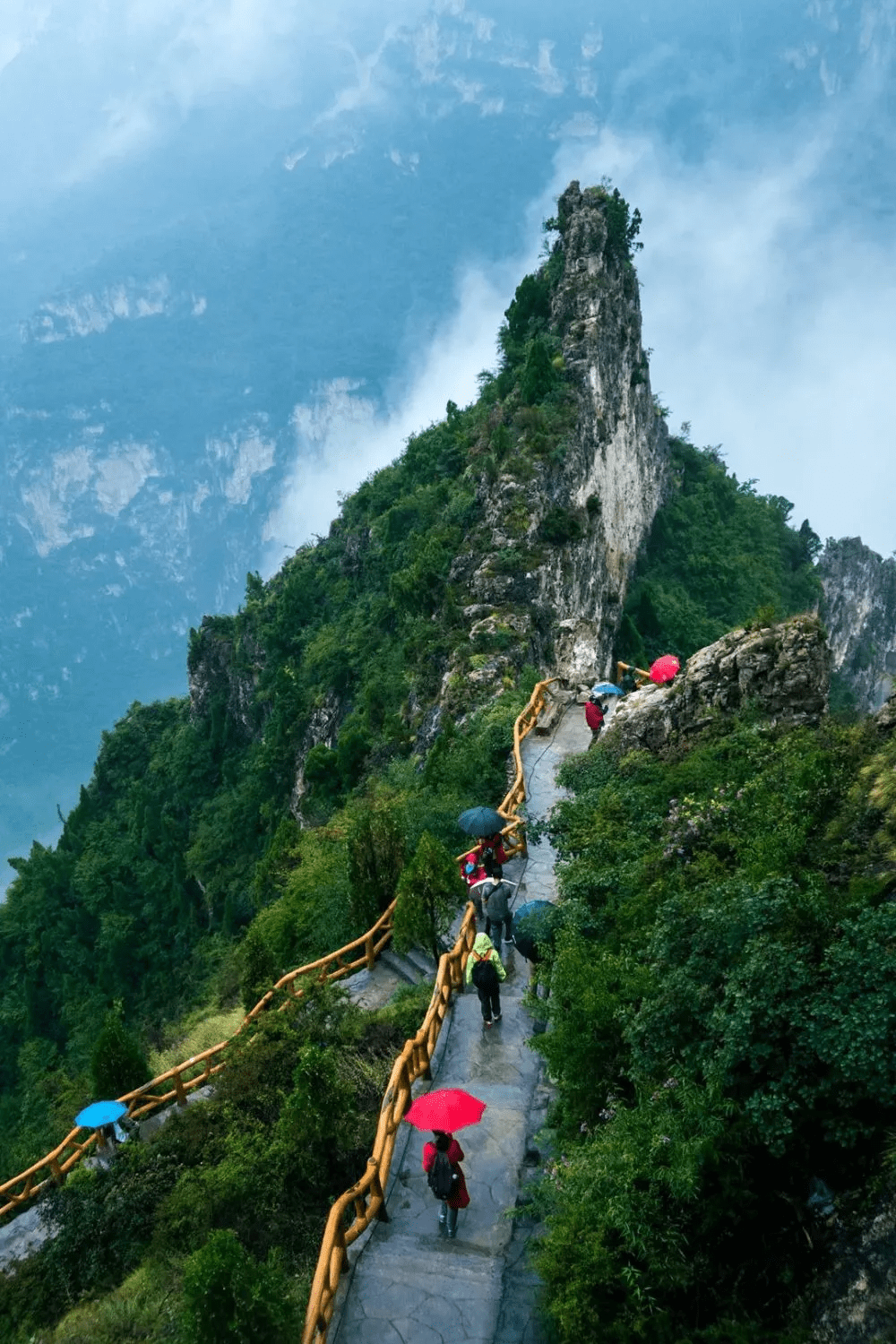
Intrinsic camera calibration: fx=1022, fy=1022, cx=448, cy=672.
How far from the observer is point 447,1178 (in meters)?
8.59

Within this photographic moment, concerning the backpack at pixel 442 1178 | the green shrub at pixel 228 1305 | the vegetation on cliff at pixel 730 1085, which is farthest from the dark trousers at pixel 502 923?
the green shrub at pixel 228 1305

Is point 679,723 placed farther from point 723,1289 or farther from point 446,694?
point 446,694

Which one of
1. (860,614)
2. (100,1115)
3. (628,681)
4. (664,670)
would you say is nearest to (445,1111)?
(100,1115)

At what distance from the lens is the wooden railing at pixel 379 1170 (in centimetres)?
757

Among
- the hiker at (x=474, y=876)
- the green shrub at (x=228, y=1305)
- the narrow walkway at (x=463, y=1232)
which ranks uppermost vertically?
the hiker at (x=474, y=876)

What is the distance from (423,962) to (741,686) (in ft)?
20.8

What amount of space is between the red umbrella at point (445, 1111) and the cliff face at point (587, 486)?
20.6m

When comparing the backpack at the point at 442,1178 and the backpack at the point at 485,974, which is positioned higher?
the backpack at the point at 485,974

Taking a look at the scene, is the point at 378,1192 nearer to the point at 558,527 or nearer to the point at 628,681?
the point at 628,681

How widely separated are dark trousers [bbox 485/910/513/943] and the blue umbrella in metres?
5.01

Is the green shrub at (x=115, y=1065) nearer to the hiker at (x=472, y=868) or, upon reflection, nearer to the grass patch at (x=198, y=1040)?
the grass patch at (x=198, y=1040)

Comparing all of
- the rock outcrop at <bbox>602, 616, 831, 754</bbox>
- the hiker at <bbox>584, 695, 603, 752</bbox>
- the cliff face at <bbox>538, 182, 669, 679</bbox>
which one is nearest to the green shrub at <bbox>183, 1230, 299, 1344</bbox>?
the rock outcrop at <bbox>602, 616, 831, 754</bbox>

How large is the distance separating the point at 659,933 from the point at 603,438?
39.0 m

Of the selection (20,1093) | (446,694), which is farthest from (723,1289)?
(20,1093)
